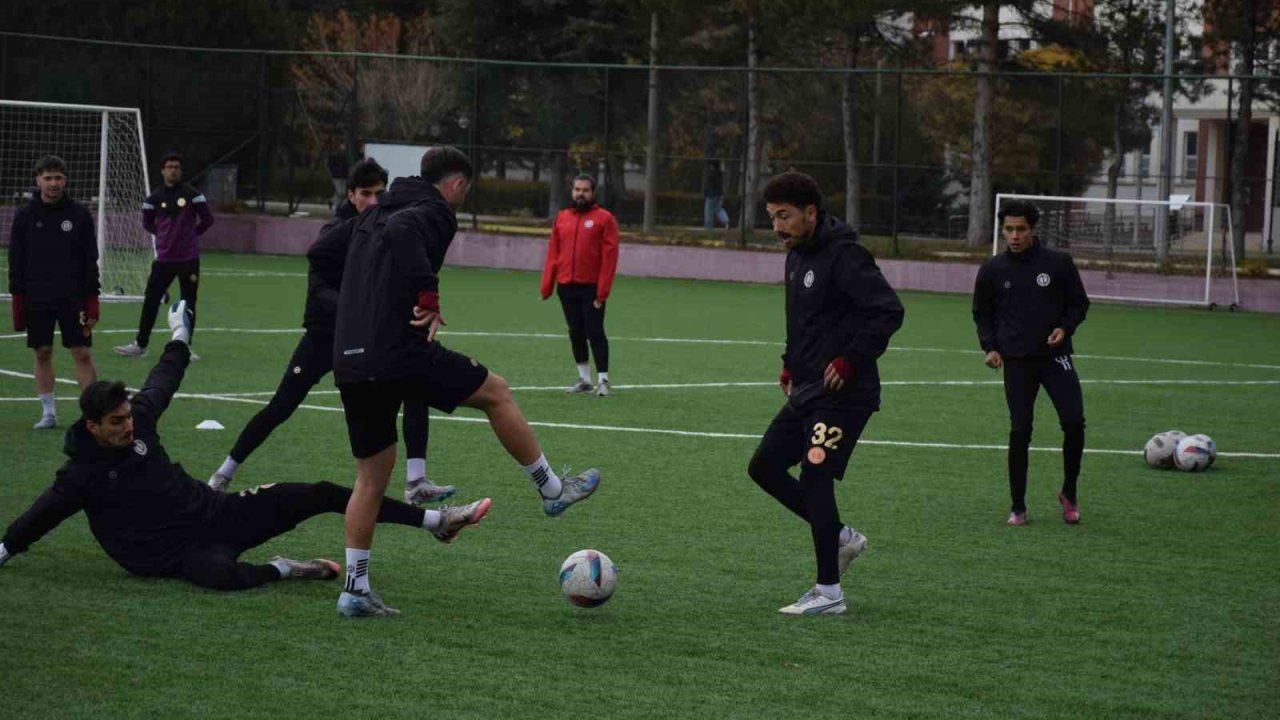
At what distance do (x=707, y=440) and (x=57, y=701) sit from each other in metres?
7.58

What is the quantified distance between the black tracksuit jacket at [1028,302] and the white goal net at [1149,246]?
1825cm

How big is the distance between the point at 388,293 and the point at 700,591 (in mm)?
2156

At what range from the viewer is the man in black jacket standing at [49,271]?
12984 millimetres

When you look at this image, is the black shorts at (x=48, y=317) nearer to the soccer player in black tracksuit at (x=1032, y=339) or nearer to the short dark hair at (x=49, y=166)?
the short dark hair at (x=49, y=166)

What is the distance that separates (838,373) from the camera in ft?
25.0

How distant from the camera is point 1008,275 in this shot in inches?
416

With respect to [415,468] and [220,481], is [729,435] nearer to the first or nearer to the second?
[415,468]

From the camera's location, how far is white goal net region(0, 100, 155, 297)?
25.6m

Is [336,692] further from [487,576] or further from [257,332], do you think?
[257,332]

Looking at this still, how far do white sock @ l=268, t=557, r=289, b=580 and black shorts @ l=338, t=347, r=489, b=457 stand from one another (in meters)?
0.92

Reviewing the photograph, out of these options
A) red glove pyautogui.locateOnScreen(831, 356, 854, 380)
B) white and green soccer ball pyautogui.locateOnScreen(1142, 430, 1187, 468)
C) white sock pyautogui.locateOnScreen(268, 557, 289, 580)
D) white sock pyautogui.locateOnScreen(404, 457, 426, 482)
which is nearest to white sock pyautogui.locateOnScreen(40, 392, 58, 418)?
white sock pyautogui.locateOnScreen(404, 457, 426, 482)

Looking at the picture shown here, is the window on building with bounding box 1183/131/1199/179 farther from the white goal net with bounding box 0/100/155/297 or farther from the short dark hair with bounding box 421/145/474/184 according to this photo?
the short dark hair with bounding box 421/145/474/184

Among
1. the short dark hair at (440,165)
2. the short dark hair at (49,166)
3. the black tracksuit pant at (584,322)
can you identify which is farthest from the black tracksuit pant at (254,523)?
the black tracksuit pant at (584,322)

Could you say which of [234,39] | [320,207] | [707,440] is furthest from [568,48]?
[707,440]
